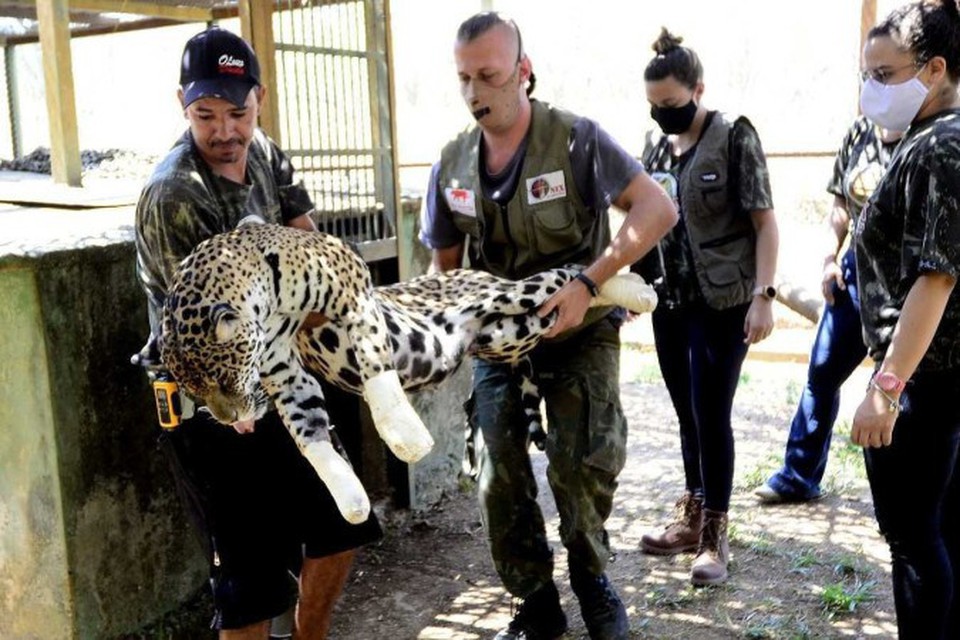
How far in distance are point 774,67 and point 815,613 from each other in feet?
63.5

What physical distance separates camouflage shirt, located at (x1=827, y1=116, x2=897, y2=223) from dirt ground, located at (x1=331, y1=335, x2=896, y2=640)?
1420 mm

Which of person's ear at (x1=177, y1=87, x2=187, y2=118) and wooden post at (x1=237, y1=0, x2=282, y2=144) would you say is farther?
wooden post at (x1=237, y1=0, x2=282, y2=144)

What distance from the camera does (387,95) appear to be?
4488 mm

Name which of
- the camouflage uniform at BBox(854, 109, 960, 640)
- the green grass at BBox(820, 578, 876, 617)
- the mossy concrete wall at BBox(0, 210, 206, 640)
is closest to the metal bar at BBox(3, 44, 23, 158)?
the mossy concrete wall at BBox(0, 210, 206, 640)

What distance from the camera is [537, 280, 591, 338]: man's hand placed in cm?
310

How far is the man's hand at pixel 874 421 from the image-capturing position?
2.69m

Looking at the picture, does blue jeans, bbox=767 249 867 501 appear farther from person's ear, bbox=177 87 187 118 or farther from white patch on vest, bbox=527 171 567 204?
person's ear, bbox=177 87 187 118

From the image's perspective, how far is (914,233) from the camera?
2.67 m

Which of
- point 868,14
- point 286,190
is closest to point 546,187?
point 286,190

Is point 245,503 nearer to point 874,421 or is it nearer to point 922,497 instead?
point 874,421

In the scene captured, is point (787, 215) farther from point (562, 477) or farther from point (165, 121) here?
point (165, 121)

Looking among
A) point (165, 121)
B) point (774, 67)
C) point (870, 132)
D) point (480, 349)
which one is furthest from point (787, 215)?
point (165, 121)

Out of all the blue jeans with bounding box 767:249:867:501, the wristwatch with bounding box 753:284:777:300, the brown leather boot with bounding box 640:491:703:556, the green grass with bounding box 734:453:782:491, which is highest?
the wristwatch with bounding box 753:284:777:300

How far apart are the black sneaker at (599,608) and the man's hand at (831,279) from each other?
1802 millimetres
